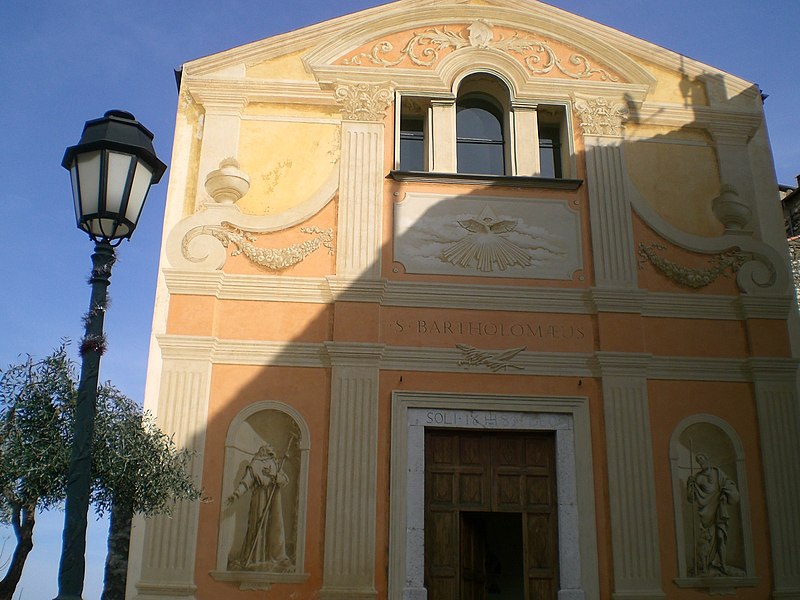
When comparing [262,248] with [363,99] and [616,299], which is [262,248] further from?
[616,299]

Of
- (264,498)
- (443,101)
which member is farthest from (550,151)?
(264,498)

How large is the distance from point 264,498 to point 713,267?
22.5 feet

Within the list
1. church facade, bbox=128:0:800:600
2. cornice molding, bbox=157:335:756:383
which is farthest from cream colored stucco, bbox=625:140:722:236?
cornice molding, bbox=157:335:756:383

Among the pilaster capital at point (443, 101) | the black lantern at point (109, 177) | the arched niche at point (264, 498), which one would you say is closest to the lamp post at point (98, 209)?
the black lantern at point (109, 177)

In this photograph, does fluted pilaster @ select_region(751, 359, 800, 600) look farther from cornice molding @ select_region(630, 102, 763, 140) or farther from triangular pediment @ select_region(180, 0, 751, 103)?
triangular pediment @ select_region(180, 0, 751, 103)

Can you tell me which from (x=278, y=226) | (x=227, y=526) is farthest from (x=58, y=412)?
(x=278, y=226)

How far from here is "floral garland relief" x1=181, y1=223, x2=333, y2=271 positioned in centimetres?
1239

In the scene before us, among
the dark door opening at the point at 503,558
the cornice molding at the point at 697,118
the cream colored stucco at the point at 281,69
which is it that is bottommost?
the dark door opening at the point at 503,558

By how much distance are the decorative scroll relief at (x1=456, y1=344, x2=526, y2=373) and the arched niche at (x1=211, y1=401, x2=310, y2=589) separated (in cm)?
225

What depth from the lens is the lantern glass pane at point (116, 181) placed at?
6211mm

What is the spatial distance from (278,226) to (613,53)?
225 inches

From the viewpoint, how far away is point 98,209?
618 cm

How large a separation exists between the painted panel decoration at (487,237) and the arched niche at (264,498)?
9.09ft

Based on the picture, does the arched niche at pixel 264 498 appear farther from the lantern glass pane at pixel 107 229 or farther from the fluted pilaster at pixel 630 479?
the lantern glass pane at pixel 107 229
